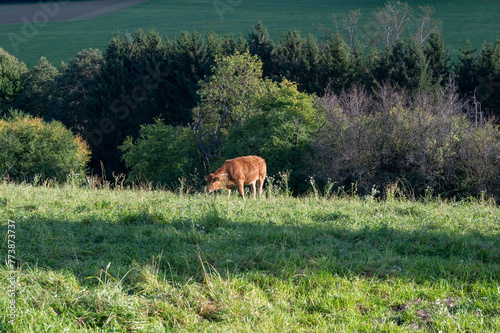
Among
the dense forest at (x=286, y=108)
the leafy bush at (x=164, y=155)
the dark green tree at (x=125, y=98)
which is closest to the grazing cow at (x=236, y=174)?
the dense forest at (x=286, y=108)

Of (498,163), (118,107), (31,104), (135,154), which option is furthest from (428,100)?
(31,104)

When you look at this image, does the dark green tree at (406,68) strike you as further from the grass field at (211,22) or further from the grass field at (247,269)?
the grass field at (247,269)

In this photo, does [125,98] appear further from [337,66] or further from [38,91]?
[337,66]

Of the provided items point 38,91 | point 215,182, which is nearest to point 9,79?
point 38,91

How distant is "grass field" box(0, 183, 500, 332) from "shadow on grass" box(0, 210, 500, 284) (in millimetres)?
18

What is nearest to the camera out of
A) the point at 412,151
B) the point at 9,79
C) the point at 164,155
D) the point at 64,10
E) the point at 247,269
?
the point at 247,269

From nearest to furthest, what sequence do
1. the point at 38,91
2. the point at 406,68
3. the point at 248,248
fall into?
1. the point at 248,248
2. the point at 406,68
3. the point at 38,91

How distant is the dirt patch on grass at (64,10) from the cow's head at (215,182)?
65237mm

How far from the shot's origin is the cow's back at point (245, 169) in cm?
1392

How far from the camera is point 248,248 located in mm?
5672

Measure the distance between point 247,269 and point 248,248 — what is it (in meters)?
0.66

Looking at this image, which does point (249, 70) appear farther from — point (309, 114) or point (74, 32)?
point (74, 32)

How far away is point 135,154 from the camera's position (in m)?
42.8

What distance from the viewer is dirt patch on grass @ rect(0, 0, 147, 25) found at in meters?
67.5
